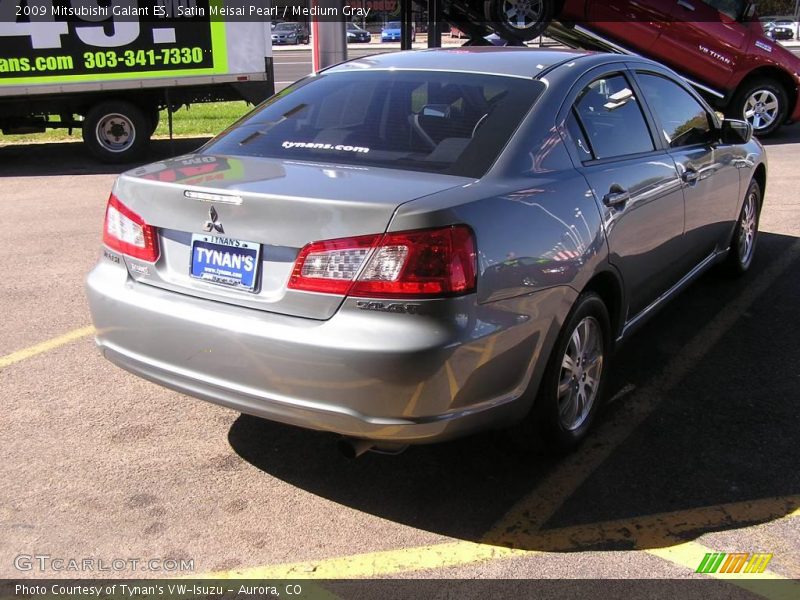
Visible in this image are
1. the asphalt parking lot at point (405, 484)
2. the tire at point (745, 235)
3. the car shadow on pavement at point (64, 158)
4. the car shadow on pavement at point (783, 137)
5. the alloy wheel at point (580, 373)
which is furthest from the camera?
the car shadow on pavement at point (783, 137)

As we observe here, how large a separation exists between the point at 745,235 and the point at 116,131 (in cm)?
867

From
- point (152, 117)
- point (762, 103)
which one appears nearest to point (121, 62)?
point (152, 117)

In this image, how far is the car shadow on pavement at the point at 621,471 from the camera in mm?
2967

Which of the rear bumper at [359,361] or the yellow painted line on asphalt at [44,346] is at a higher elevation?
the rear bumper at [359,361]

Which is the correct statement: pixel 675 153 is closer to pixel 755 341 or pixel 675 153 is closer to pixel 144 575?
pixel 755 341

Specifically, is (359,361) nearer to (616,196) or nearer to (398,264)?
(398,264)

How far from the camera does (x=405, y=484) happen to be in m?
3.23

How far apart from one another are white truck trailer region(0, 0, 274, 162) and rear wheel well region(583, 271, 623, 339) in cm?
873

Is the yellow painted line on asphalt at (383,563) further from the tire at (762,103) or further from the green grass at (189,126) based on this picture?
the tire at (762,103)

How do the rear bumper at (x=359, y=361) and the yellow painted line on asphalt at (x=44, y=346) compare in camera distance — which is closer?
the rear bumper at (x=359, y=361)

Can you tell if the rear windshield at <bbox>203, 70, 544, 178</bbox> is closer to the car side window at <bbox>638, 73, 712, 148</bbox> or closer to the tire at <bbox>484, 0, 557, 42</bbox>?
the car side window at <bbox>638, 73, 712, 148</bbox>

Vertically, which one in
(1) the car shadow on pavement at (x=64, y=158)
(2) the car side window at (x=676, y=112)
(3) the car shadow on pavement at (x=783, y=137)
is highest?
(2) the car side window at (x=676, y=112)

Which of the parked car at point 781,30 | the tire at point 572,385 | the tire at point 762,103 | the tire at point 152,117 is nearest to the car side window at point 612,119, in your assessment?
the tire at point 572,385

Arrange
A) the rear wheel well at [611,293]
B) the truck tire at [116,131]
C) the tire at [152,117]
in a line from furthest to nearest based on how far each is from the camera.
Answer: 1. the tire at [152,117]
2. the truck tire at [116,131]
3. the rear wheel well at [611,293]
